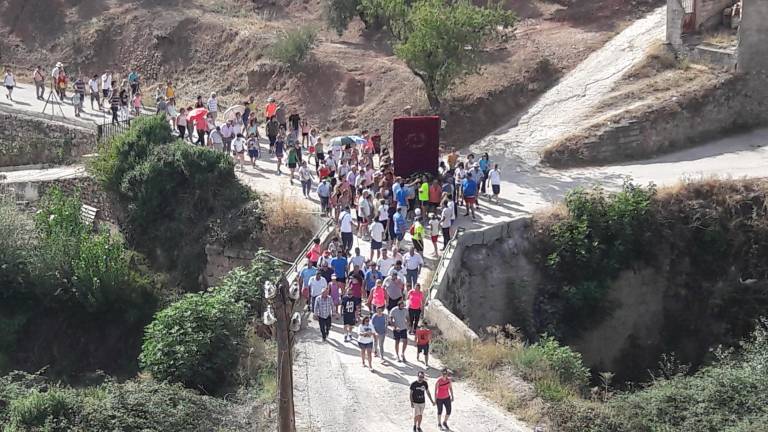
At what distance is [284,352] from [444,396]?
3198 mm

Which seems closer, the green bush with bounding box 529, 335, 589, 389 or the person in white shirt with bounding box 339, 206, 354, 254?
the green bush with bounding box 529, 335, 589, 389

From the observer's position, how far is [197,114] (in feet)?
104

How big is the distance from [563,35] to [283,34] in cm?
910

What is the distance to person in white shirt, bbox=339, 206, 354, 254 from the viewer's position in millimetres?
25062

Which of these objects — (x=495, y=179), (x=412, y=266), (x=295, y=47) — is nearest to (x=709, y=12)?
(x=495, y=179)

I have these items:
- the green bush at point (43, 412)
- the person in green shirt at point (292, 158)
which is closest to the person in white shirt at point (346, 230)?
the person in green shirt at point (292, 158)

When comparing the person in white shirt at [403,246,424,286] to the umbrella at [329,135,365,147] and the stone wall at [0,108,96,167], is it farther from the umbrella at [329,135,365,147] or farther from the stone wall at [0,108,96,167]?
the stone wall at [0,108,96,167]

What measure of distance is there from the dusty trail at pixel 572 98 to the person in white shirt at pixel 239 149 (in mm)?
6262

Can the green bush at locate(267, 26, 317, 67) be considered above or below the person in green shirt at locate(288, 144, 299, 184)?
above

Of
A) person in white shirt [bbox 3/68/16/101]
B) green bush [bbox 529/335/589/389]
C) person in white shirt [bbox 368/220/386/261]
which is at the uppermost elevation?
person in white shirt [bbox 3/68/16/101]

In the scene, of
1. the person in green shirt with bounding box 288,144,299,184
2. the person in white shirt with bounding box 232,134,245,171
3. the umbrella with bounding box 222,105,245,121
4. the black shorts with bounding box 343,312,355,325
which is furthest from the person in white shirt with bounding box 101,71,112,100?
the black shorts with bounding box 343,312,355,325

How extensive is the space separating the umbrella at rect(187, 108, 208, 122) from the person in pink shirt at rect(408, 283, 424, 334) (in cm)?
1164

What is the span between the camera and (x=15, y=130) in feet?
124

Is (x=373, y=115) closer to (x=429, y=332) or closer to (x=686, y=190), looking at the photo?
(x=686, y=190)
